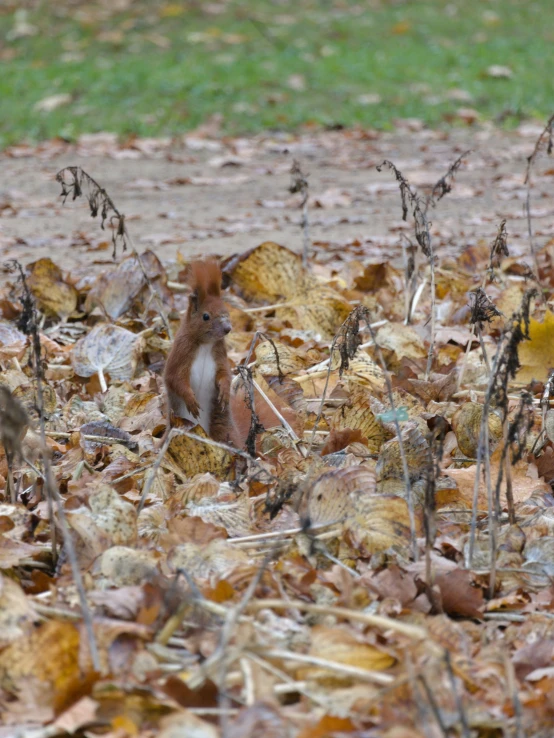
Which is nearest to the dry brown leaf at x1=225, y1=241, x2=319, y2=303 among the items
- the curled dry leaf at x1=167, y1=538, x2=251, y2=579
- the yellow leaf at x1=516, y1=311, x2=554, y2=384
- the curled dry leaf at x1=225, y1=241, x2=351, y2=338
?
the curled dry leaf at x1=225, y1=241, x2=351, y2=338

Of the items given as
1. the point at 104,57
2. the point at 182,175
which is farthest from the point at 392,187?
the point at 104,57

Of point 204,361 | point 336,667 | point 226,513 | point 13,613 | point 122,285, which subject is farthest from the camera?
point 122,285

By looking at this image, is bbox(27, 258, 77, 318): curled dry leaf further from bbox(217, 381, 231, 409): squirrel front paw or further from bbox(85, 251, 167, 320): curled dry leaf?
bbox(217, 381, 231, 409): squirrel front paw

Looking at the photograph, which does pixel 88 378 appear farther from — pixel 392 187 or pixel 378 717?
A: pixel 392 187

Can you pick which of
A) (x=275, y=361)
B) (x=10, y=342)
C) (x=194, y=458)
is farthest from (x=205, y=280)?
(x=10, y=342)

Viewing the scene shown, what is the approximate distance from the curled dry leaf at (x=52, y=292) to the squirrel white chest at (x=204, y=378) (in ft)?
4.41

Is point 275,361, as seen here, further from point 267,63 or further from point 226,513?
point 267,63

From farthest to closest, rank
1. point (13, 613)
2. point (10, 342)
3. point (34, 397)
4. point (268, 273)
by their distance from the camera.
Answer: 1. point (268, 273)
2. point (10, 342)
3. point (34, 397)
4. point (13, 613)

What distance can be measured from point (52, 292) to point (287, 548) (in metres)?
2.37

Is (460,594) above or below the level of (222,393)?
below

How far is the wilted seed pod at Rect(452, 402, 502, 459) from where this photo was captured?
2779mm

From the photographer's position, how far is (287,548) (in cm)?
209

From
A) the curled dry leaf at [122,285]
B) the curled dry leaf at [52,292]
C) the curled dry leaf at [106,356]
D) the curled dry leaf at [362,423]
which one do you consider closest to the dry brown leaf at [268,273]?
the curled dry leaf at [122,285]

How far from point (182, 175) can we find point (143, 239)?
3.01 meters
